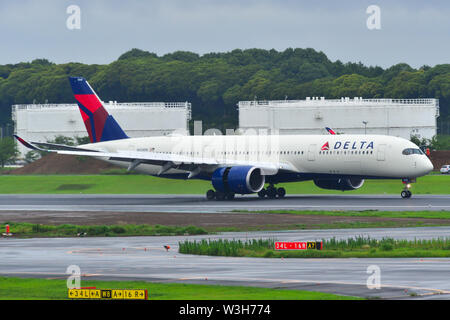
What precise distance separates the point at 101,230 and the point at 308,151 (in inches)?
1151

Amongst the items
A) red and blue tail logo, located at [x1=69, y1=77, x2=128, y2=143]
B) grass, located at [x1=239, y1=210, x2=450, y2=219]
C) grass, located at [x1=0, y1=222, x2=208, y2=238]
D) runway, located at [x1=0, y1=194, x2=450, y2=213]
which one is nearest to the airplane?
red and blue tail logo, located at [x1=69, y1=77, x2=128, y2=143]

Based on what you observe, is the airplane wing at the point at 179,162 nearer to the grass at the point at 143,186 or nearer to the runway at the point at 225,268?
the grass at the point at 143,186

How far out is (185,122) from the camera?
157 metres

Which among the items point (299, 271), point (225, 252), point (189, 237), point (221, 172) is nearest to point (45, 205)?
point (221, 172)

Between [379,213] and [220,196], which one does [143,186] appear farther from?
[379,213]

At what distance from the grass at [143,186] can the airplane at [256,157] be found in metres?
9.33

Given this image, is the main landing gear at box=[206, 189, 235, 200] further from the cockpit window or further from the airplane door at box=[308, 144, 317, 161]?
the cockpit window

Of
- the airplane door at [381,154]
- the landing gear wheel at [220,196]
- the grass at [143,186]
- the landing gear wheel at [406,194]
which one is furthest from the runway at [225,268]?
the grass at [143,186]

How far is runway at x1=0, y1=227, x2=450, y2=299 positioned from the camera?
75.0 ft

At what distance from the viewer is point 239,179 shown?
6881cm

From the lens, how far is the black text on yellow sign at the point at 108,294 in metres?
21.2

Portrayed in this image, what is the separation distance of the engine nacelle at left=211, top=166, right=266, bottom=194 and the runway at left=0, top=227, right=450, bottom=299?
1187 inches

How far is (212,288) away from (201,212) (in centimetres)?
3402
